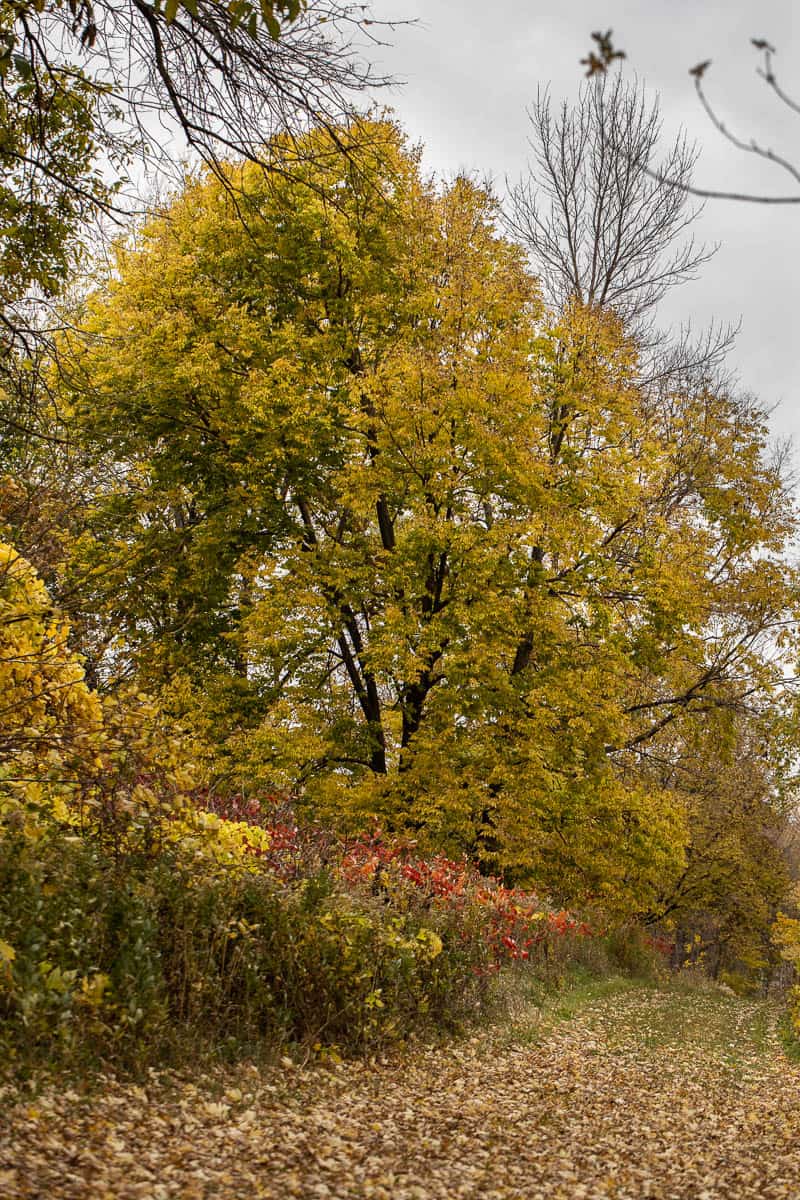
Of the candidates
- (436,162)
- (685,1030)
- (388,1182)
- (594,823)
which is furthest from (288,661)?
(388,1182)

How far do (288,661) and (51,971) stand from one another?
373 inches

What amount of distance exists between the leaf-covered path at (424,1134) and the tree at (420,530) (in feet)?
17.4

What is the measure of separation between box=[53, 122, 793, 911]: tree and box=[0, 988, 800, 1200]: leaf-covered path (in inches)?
208

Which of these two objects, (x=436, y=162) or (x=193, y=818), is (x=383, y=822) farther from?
(x=436, y=162)

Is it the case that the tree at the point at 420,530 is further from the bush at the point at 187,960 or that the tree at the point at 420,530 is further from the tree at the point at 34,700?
the tree at the point at 34,700

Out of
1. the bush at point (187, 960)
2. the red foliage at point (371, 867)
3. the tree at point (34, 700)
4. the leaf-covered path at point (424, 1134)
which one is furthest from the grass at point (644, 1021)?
the tree at point (34, 700)

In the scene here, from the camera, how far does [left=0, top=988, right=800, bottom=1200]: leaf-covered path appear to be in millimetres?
3973

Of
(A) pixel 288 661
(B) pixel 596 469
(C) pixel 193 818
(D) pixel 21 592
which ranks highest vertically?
(B) pixel 596 469

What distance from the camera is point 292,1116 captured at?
5004mm

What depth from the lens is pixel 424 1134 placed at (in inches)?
202

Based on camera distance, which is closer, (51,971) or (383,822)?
(51,971)

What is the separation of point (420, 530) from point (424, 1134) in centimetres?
838

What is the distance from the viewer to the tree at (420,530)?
12914 millimetres

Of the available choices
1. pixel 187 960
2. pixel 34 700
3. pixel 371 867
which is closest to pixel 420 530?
pixel 371 867
